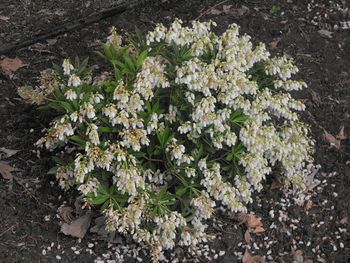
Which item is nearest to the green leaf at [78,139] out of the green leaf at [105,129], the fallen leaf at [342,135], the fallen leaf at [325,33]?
the green leaf at [105,129]

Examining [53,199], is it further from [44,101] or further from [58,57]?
[58,57]

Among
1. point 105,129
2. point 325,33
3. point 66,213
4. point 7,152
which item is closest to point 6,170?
point 7,152

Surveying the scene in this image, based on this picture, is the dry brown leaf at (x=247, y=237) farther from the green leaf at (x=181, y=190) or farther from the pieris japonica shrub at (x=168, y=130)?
the green leaf at (x=181, y=190)

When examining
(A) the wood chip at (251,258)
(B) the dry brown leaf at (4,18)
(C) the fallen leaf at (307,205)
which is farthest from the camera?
(B) the dry brown leaf at (4,18)

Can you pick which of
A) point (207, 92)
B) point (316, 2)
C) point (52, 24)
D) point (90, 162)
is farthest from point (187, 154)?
point (316, 2)

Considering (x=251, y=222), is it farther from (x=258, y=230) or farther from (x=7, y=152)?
(x=7, y=152)

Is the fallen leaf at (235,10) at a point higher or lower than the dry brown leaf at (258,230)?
higher

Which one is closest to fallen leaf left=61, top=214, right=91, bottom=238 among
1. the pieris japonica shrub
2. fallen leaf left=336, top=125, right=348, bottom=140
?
the pieris japonica shrub
